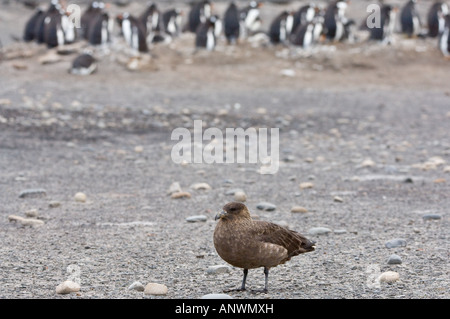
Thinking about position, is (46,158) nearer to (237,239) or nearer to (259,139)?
(259,139)

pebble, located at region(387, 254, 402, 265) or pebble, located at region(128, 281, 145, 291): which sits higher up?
pebble, located at region(128, 281, 145, 291)

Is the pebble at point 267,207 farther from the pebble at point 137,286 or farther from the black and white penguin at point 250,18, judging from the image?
the black and white penguin at point 250,18

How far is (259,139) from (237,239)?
6.51 m

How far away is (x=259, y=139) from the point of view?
1022 centimetres

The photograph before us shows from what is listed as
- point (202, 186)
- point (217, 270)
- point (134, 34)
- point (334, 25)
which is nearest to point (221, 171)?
point (202, 186)

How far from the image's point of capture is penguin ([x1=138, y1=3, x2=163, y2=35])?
19556mm

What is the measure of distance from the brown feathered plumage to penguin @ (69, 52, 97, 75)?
466 inches

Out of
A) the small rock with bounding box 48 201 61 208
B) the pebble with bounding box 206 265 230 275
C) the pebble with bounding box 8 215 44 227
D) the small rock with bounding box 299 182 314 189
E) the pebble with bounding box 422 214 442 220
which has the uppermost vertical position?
the pebble with bounding box 206 265 230 275

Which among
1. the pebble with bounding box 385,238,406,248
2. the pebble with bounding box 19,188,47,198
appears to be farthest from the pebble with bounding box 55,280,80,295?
the pebble with bounding box 19,188,47,198

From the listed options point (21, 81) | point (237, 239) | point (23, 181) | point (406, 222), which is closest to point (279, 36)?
point (21, 81)

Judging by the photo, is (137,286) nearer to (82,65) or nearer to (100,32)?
(82,65)

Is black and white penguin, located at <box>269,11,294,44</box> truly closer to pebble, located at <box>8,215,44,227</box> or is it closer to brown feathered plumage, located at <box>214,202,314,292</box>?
pebble, located at <box>8,215,44,227</box>

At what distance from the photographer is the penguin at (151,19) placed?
19.6 meters

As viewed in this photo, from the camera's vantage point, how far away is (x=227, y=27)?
19141mm
